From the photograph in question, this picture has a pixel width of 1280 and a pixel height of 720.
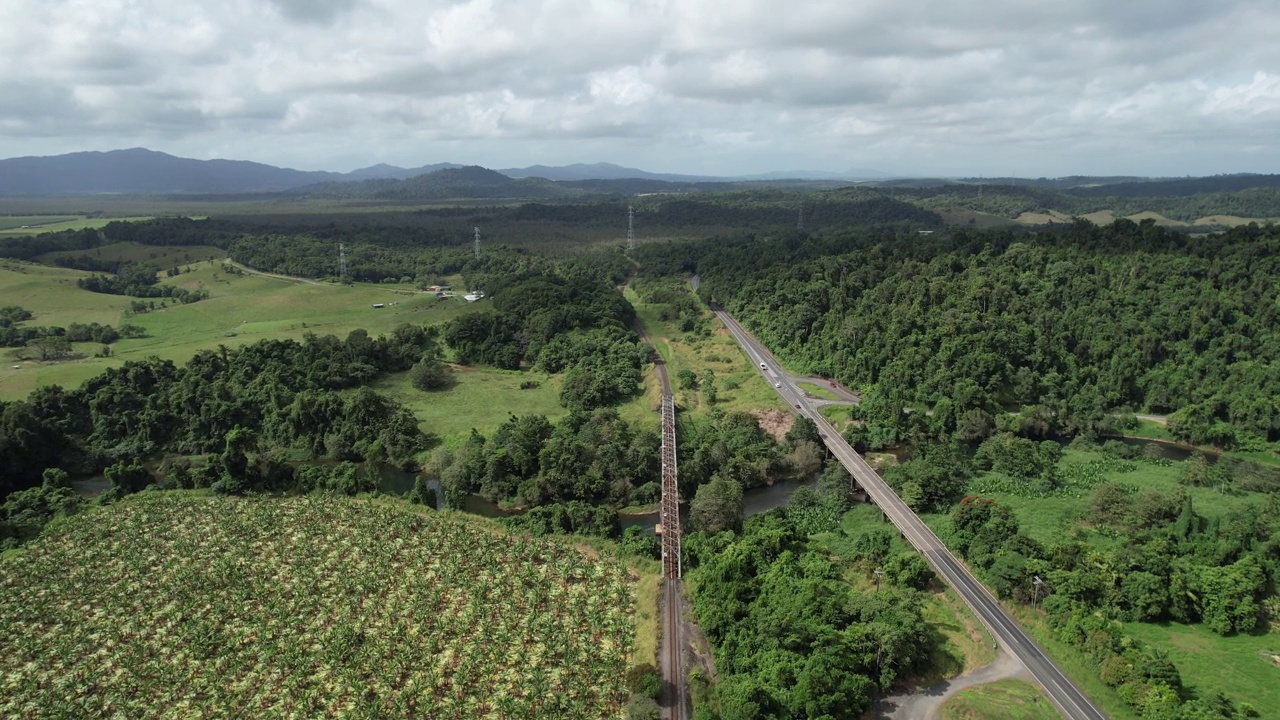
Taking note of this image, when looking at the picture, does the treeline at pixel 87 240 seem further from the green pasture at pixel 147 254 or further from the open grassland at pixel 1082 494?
the open grassland at pixel 1082 494

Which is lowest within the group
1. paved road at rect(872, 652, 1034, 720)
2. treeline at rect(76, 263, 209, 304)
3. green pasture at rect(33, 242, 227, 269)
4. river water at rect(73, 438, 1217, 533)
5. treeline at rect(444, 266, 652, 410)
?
paved road at rect(872, 652, 1034, 720)

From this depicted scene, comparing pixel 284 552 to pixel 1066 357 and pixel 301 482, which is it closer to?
pixel 301 482

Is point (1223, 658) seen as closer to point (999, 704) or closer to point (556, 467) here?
point (999, 704)

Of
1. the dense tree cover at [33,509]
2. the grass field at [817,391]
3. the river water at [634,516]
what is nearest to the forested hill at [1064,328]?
the grass field at [817,391]

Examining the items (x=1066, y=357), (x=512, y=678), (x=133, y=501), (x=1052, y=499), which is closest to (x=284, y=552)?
(x=133, y=501)

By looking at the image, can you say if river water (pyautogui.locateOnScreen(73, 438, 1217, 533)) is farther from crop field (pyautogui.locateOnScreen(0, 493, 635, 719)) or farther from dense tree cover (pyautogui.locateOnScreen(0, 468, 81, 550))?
crop field (pyautogui.locateOnScreen(0, 493, 635, 719))

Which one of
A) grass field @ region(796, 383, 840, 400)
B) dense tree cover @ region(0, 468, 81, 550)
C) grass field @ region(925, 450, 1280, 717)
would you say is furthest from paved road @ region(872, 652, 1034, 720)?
dense tree cover @ region(0, 468, 81, 550)

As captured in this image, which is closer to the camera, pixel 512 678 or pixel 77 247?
pixel 512 678
